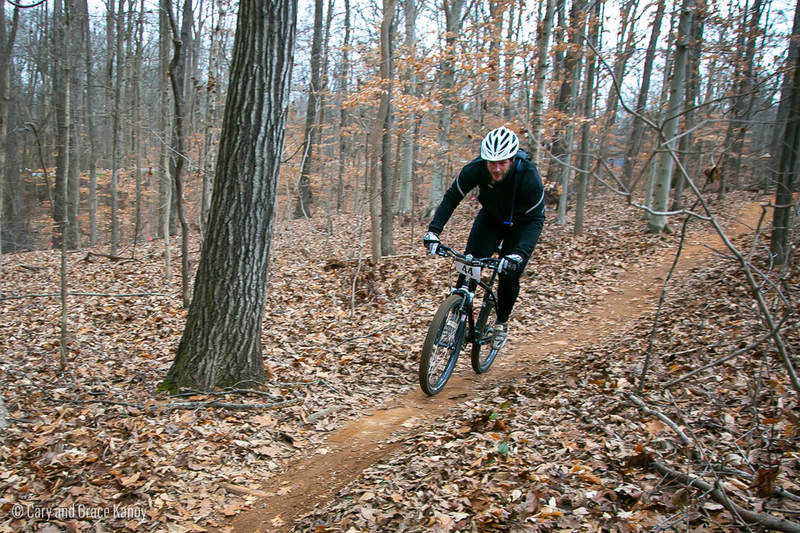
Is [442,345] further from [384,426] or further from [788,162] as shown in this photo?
[788,162]

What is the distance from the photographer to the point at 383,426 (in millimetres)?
4629

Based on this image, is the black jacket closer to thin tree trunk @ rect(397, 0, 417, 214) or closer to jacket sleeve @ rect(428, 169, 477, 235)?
jacket sleeve @ rect(428, 169, 477, 235)

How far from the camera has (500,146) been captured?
190 inches

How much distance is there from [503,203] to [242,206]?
8.88ft

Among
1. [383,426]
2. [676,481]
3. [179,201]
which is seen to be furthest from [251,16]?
[676,481]

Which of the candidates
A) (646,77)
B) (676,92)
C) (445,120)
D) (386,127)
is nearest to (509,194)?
(386,127)

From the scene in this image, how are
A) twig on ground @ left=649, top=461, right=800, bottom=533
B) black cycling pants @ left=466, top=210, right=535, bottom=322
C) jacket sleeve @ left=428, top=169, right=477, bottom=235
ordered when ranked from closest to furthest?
twig on ground @ left=649, top=461, right=800, bottom=533 → jacket sleeve @ left=428, top=169, right=477, bottom=235 → black cycling pants @ left=466, top=210, right=535, bottom=322

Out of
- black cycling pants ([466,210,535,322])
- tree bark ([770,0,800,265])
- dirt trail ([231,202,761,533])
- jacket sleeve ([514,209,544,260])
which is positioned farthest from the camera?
tree bark ([770,0,800,265])

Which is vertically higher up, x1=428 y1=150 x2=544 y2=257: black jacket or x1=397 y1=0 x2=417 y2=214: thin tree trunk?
x1=397 y1=0 x2=417 y2=214: thin tree trunk

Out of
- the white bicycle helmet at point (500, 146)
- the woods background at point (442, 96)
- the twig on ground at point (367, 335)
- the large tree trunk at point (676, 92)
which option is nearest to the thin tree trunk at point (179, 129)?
the woods background at point (442, 96)

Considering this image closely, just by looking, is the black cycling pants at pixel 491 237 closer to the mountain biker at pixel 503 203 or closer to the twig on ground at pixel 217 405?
the mountain biker at pixel 503 203

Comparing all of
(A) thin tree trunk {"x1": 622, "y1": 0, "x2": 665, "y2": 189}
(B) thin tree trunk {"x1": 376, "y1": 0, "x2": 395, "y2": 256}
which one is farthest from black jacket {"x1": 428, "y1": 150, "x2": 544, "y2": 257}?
(A) thin tree trunk {"x1": 622, "y1": 0, "x2": 665, "y2": 189}

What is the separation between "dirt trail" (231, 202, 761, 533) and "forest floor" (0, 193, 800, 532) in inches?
1.0

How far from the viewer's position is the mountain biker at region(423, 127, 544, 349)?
16.0ft
